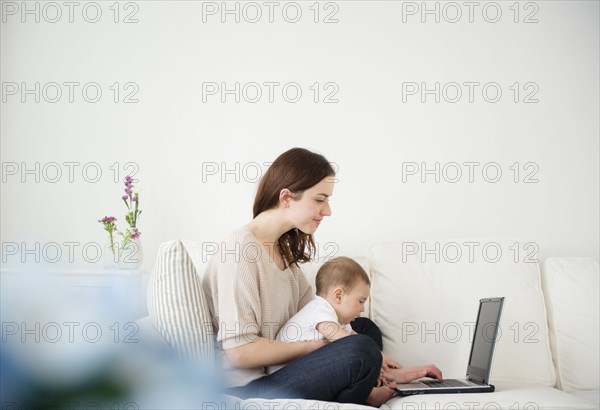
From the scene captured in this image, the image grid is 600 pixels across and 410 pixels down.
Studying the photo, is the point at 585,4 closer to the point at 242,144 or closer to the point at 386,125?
the point at 386,125

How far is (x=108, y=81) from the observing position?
2943 millimetres

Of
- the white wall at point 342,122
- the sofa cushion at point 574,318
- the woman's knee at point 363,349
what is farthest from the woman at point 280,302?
the white wall at point 342,122

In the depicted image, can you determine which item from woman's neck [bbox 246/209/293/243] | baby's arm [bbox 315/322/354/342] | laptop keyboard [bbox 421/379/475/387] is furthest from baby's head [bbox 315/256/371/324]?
laptop keyboard [bbox 421/379/475/387]

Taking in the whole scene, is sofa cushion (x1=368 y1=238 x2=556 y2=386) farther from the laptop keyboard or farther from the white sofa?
the laptop keyboard

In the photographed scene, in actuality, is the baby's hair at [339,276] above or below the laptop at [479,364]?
above

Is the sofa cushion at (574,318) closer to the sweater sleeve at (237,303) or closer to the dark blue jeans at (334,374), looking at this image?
the dark blue jeans at (334,374)

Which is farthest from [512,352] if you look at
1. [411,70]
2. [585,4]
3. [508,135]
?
[585,4]

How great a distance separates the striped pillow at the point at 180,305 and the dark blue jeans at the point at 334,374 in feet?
0.55

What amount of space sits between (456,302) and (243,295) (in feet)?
3.19

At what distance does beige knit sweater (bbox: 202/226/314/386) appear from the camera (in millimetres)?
1800

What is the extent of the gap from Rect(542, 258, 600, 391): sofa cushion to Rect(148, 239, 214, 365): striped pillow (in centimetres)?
145

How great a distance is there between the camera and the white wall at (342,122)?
2869 millimetres

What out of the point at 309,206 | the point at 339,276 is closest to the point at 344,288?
the point at 339,276

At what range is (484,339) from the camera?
2.09 m
